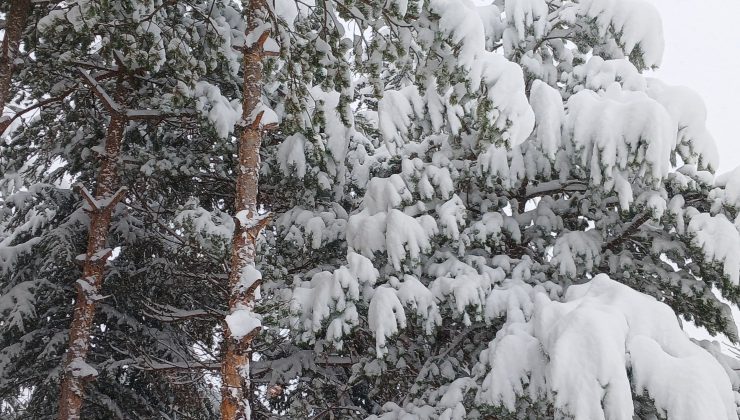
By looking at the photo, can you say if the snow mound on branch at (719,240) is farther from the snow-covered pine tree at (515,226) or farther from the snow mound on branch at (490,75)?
the snow mound on branch at (490,75)

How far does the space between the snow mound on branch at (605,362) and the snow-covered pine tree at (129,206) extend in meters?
2.94

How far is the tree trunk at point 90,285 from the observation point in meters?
6.15

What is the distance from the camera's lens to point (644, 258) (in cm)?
571

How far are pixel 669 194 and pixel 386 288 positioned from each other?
270cm

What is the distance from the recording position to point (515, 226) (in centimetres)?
605

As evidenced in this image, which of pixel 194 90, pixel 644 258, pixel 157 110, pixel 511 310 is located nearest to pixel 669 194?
pixel 644 258

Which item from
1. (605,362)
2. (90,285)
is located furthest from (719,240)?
(90,285)

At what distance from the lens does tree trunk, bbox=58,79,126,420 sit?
6.15 metres

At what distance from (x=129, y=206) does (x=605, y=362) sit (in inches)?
225

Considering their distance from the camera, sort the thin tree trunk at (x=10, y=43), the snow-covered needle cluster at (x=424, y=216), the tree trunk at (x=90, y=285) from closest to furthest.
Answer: the snow-covered needle cluster at (x=424, y=216), the thin tree trunk at (x=10, y=43), the tree trunk at (x=90, y=285)

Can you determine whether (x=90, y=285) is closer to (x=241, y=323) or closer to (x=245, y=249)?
(x=245, y=249)

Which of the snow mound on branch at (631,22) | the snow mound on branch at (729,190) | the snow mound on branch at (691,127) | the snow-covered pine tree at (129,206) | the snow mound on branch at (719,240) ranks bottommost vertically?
the snow-covered pine tree at (129,206)

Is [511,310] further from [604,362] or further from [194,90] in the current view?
[194,90]

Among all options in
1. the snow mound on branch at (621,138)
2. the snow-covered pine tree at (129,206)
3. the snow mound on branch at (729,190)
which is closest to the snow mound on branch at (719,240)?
the snow mound on branch at (729,190)
